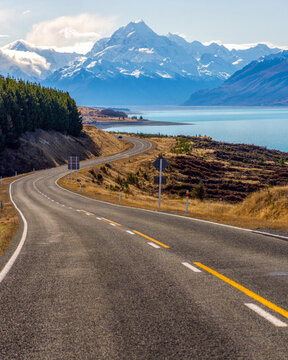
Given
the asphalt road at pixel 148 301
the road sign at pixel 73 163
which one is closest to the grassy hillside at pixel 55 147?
the road sign at pixel 73 163

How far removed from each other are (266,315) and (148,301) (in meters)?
1.80

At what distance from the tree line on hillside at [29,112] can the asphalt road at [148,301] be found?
229ft

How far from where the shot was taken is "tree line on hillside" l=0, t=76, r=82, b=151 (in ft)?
260

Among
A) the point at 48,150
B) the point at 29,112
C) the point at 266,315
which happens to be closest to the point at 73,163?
the point at 48,150

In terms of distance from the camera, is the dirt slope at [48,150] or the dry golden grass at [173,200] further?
the dirt slope at [48,150]

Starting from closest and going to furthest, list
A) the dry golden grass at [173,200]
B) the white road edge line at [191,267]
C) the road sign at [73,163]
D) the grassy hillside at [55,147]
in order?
1. the white road edge line at [191,267]
2. the dry golden grass at [173,200]
3. the road sign at [73,163]
4. the grassy hillside at [55,147]

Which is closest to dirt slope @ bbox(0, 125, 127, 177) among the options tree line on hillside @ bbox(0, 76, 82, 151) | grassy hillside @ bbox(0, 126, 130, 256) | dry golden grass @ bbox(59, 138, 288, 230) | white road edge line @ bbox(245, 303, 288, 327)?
grassy hillside @ bbox(0, 126, 130, 256)

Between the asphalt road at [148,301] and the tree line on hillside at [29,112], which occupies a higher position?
the tree line on hillside at [29,112]

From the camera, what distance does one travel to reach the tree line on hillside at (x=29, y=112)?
79.2 metres

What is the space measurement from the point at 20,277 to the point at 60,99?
365 feet

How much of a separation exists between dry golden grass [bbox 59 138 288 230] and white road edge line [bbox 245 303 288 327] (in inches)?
341

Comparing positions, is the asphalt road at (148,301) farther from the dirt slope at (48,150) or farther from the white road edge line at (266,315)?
the dirt slope at (48,150)

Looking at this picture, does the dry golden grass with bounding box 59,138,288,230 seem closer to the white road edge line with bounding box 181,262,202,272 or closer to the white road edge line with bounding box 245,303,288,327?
the white road edge line with bounding box 181,262,202,272

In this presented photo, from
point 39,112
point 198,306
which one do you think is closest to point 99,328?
point 198,306
